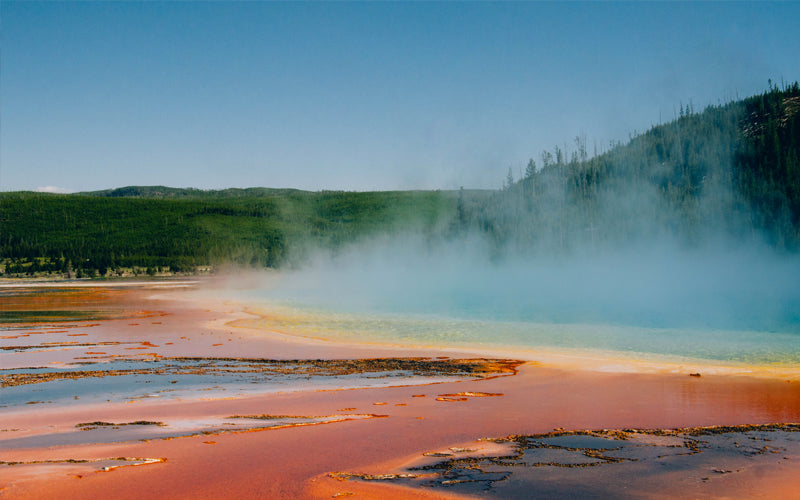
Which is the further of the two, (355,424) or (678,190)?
(678,190)

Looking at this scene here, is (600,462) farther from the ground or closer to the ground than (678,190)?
closer to the ground

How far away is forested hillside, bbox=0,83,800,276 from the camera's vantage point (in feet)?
241

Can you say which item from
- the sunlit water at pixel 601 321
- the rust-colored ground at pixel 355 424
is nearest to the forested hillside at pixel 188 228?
the sunlit water at pixel 601 321

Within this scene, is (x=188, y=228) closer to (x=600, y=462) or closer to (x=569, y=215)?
(x=569, y=215)

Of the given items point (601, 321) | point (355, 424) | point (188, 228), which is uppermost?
point (188, 228)

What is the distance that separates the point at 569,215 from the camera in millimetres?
93500

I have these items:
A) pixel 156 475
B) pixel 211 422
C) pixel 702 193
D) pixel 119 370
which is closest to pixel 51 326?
pixel 119 370

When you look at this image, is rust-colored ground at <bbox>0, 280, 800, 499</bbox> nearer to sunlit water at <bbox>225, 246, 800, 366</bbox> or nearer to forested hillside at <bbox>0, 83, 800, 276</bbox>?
sunlit water at <bbox>225, 246, 800, 366</bbox>

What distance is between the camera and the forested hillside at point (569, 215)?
73375 millimetres

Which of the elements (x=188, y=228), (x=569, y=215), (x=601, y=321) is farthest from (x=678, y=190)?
(x=188, y=228)

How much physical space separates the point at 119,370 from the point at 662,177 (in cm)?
8724

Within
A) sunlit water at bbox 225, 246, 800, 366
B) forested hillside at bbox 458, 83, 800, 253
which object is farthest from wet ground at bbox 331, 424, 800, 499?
forested hillside at bbox 458, 83, 800, 253

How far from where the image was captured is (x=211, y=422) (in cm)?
851

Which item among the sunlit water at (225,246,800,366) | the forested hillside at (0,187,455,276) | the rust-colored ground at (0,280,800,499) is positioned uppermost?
the forested hillside at (0,187,455,276)
